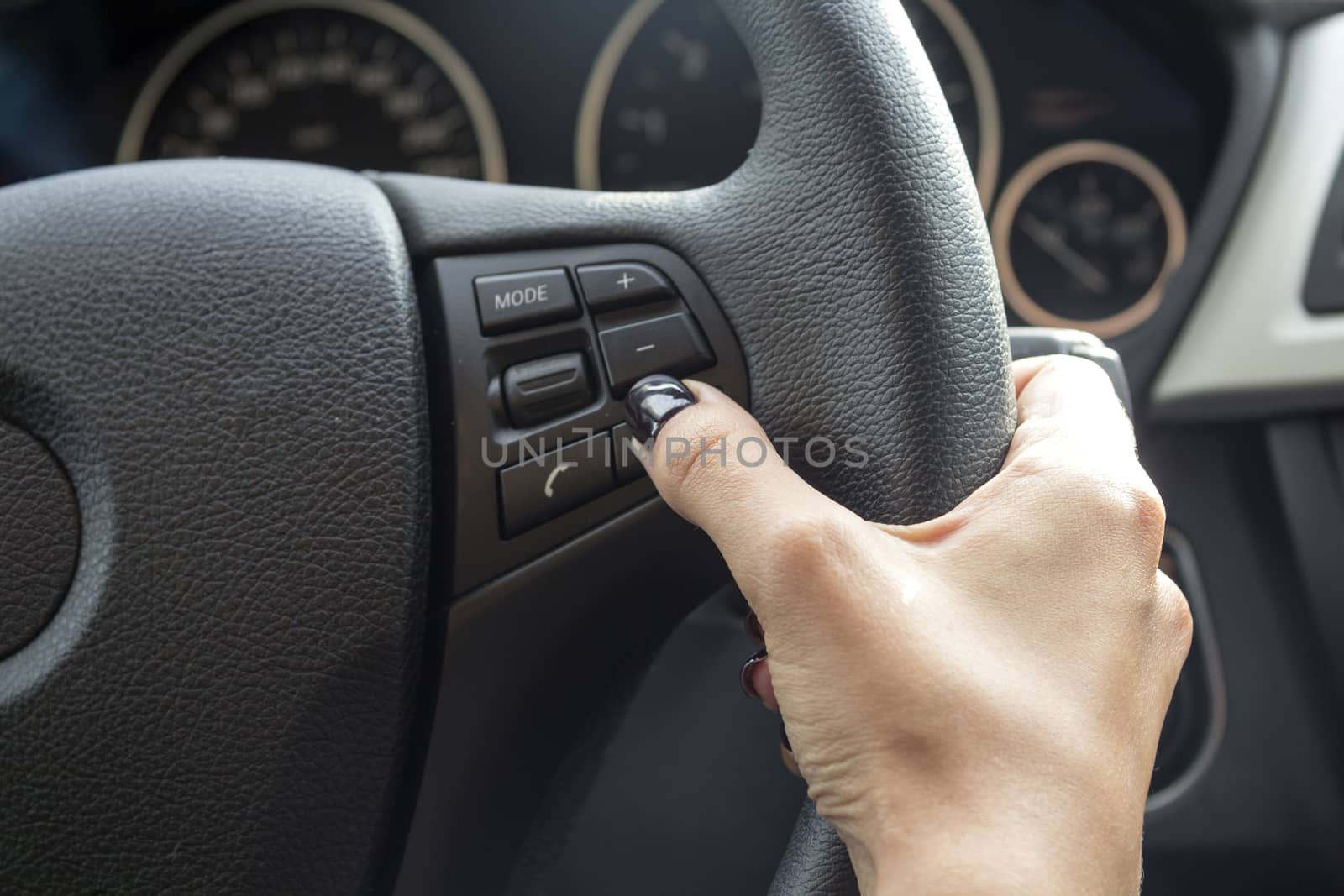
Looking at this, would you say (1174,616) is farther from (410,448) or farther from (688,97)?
(688,97)

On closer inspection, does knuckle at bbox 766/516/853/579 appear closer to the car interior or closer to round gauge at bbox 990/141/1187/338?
the car interior

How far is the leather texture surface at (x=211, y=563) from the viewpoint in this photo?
0.54 meters

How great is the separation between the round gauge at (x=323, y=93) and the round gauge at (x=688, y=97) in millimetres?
150

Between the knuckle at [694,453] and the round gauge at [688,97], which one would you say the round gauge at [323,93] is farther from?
the knuckle at [694,453]

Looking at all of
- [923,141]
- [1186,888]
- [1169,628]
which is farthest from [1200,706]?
[923,141]

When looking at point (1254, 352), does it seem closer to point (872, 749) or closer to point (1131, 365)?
point (1131, 365)

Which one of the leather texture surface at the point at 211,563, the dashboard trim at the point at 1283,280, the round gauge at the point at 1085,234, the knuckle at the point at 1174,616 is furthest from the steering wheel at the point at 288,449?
the round gauge at the point at 1085,234

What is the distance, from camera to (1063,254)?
1.47 meters

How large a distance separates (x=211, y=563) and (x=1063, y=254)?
4.09 ft

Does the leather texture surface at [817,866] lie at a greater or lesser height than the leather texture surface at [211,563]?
lesser

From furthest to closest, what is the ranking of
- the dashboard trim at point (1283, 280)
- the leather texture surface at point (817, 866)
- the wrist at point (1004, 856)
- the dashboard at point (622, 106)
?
the dashboard at point (622, 106) → the dashboard trim at point (1283, 280) → the leather texture surface at point (817, 866) → the wrist at point (1004, 856)

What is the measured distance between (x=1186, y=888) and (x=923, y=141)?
1068mm

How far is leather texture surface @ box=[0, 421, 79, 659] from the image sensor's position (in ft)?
1.80

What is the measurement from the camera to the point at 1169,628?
0.52 metres
